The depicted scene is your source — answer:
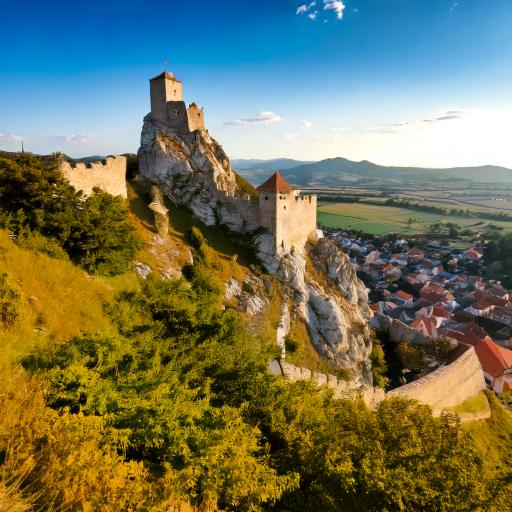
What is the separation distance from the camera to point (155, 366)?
886 centimetres

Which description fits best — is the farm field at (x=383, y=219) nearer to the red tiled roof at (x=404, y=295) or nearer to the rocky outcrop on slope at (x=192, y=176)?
the red tiled roof at (x=404, y=295)

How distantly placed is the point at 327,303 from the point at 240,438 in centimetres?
2453

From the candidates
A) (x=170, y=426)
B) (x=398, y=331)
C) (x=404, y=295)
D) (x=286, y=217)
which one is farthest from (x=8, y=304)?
(x=404, y=295)

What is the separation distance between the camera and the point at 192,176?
98.9 ft

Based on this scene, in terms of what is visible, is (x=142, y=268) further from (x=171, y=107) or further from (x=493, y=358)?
(x=493, y=358)

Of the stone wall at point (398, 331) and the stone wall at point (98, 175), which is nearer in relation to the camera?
the stone wall at point (98, 175)

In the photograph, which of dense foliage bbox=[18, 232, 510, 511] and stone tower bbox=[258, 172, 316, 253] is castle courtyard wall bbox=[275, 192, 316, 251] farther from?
dense foliage bbox=[18, 232, 510, 511]

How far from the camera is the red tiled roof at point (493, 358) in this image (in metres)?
40.8

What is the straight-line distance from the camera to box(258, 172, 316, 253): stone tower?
29.4 meters

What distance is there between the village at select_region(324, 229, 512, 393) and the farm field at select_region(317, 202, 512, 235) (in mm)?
17056

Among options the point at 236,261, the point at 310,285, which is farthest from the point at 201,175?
the point at 310,285

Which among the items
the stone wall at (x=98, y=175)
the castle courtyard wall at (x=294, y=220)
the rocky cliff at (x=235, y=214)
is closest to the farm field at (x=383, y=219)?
the castle courtyard wall at (x=294, y=220)

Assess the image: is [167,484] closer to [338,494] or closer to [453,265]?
[338,494]

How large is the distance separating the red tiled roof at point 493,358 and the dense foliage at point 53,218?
45189mm
